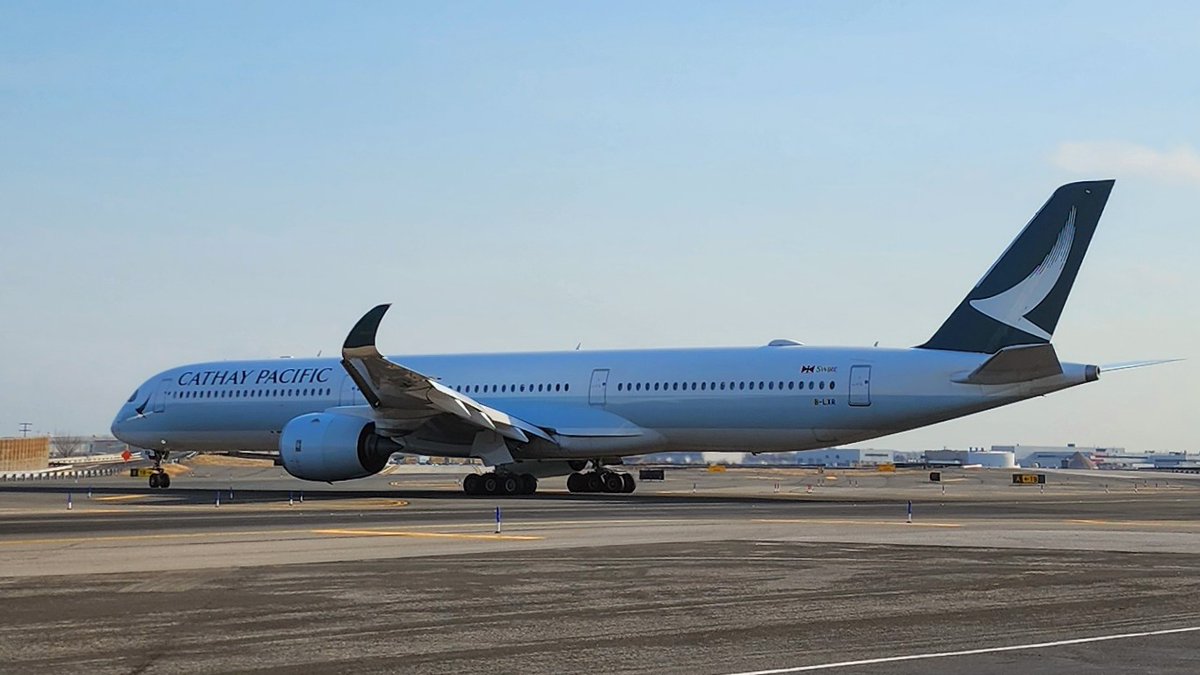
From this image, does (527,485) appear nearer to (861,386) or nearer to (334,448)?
(334,448)

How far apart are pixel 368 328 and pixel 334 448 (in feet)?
14.4

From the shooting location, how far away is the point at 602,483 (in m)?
→ 43.5

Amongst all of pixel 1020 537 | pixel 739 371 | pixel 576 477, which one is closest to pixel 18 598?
pixel 1020 537

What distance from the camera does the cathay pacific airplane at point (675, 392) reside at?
120 ft

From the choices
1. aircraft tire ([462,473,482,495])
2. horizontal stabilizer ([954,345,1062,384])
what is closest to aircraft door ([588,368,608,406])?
aircraft tire ([462,473,482,495])

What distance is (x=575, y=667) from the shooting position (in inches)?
373

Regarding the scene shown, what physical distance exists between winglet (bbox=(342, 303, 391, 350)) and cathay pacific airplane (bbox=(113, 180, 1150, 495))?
1.4 inches

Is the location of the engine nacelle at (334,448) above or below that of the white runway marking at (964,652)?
above

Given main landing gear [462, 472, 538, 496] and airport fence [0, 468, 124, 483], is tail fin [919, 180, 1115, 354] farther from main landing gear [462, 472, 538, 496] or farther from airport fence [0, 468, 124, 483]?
airport fence [0, 468, 124, 483]

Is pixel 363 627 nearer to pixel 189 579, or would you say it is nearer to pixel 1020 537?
pixel 189 579

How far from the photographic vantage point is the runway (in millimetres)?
9914

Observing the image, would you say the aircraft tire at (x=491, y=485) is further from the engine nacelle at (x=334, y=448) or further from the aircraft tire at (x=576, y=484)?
the aircraft tire at (x=576, y=484)

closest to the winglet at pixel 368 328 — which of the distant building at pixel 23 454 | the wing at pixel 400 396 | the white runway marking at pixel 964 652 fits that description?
the wing at pixel 400 396

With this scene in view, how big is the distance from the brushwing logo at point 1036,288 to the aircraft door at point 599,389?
11034 millimetres
